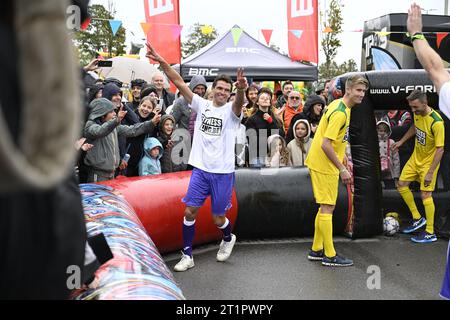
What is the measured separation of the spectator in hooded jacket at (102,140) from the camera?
5082 mm

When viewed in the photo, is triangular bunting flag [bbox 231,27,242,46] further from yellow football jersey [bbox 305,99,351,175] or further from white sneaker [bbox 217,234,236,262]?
white sneaker [bbox 217,234,236,262]

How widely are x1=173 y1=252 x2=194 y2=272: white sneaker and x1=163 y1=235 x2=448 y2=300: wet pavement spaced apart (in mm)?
58

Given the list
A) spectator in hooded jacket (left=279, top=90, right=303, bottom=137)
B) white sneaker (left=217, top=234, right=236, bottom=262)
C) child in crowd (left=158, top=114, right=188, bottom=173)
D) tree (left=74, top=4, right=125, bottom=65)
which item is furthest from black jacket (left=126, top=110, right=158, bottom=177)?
tree (left=74, top=4, right=125, bottom=65)

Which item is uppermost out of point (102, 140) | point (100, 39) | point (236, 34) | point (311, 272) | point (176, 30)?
point (100, 39)

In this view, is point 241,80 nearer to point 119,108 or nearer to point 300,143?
point 119,108

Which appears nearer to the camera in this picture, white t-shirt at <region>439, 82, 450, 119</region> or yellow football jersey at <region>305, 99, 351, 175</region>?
white t-shirt at <region>439, 82, 450, 119</region>

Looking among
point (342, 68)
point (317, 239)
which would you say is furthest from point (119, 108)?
point (342, 68)

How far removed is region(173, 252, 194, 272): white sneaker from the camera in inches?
186

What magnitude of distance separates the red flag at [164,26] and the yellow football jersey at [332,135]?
548 cm

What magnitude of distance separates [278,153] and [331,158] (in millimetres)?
1842

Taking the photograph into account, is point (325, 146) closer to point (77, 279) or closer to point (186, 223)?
point (186, 223)

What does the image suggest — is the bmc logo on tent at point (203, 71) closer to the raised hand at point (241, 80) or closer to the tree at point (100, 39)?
the raised hand at point (241, 80)

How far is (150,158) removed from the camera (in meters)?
5.83
